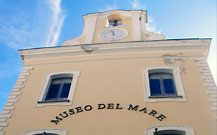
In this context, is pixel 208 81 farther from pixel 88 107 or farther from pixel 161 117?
pixel 88 107

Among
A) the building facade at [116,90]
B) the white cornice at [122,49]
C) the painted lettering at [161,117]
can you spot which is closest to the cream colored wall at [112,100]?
the building facade at [116,90]

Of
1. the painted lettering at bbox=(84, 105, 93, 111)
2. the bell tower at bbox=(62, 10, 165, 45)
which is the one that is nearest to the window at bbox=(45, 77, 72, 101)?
the painted lettering at bbox=(84, 105, 93, 111)

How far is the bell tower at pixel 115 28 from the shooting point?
45.1 ft

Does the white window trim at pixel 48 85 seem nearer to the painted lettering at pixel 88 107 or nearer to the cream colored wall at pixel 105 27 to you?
the painted lettering at pixel 88 107

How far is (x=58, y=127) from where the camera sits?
881cm

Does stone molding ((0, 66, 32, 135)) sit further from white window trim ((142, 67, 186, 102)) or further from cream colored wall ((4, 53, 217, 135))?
white window trim ((142, 67, 186, 102))

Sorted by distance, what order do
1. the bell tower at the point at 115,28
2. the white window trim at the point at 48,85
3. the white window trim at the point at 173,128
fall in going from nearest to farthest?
the white window trim at the point at 173,128 < the white window trim at the point at 48,85 < the bell tower at the point at 115,28

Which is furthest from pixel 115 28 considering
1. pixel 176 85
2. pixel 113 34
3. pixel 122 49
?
pixel 176 85

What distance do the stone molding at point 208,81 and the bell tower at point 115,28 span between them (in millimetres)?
3077

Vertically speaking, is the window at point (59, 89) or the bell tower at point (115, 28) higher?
the bell tower at point (115, 28)

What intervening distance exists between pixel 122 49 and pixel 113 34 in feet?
7.63

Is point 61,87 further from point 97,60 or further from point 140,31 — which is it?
point 140,31

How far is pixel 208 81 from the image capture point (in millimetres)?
9906

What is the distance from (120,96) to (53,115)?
2859mm
